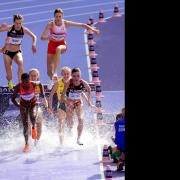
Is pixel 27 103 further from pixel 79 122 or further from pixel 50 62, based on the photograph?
pixel 50 62

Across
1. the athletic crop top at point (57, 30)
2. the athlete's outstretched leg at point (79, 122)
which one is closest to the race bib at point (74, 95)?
the athlete's outstretched leg at point (79, 122)

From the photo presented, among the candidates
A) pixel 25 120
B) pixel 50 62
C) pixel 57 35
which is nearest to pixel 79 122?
pixel 25 120

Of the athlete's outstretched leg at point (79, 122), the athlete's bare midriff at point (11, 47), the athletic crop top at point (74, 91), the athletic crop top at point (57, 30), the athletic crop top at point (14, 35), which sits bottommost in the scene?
the athlete's outstretched leg at point (79, 122)

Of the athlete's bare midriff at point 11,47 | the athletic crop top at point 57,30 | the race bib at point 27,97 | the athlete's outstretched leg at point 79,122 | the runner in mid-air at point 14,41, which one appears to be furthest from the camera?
the athletic crop top at point 57,30

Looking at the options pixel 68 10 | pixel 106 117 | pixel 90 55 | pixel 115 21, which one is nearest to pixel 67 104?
pixel 106 117

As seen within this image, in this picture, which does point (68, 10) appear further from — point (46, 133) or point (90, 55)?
point (46, 133)

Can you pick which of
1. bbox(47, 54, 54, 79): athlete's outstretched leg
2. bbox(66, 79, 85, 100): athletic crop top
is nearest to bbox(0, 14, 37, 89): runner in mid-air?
bbox(47, 54, 54, 79): athlete's outstretched leg

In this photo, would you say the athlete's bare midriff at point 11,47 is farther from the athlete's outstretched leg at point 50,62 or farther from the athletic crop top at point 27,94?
the athletic crop top at point 27,94

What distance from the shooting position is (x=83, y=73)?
1331 cm

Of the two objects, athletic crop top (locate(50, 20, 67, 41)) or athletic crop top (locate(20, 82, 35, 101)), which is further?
athletic crop top (locate(50, 20, 67, 41))

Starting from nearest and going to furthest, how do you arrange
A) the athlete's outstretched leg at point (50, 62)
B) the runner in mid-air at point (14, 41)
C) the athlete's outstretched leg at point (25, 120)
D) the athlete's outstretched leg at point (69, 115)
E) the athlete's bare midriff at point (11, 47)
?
the athlete's outstretched leg at point (25, 120)
the athlete's outstretched leg at point (69, 115)
the runner in mid-air at point (14, 41)
the athlete's bare midriff at point (11, 47)
the athlete's outstretched leg at point (50, 62)

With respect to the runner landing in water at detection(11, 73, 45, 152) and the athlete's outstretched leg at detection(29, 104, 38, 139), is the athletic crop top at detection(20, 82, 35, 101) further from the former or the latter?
the athlete's outstretched leg at detection(29, 104, 38, 139)

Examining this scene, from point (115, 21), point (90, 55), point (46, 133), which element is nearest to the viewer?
point (46, 133)
